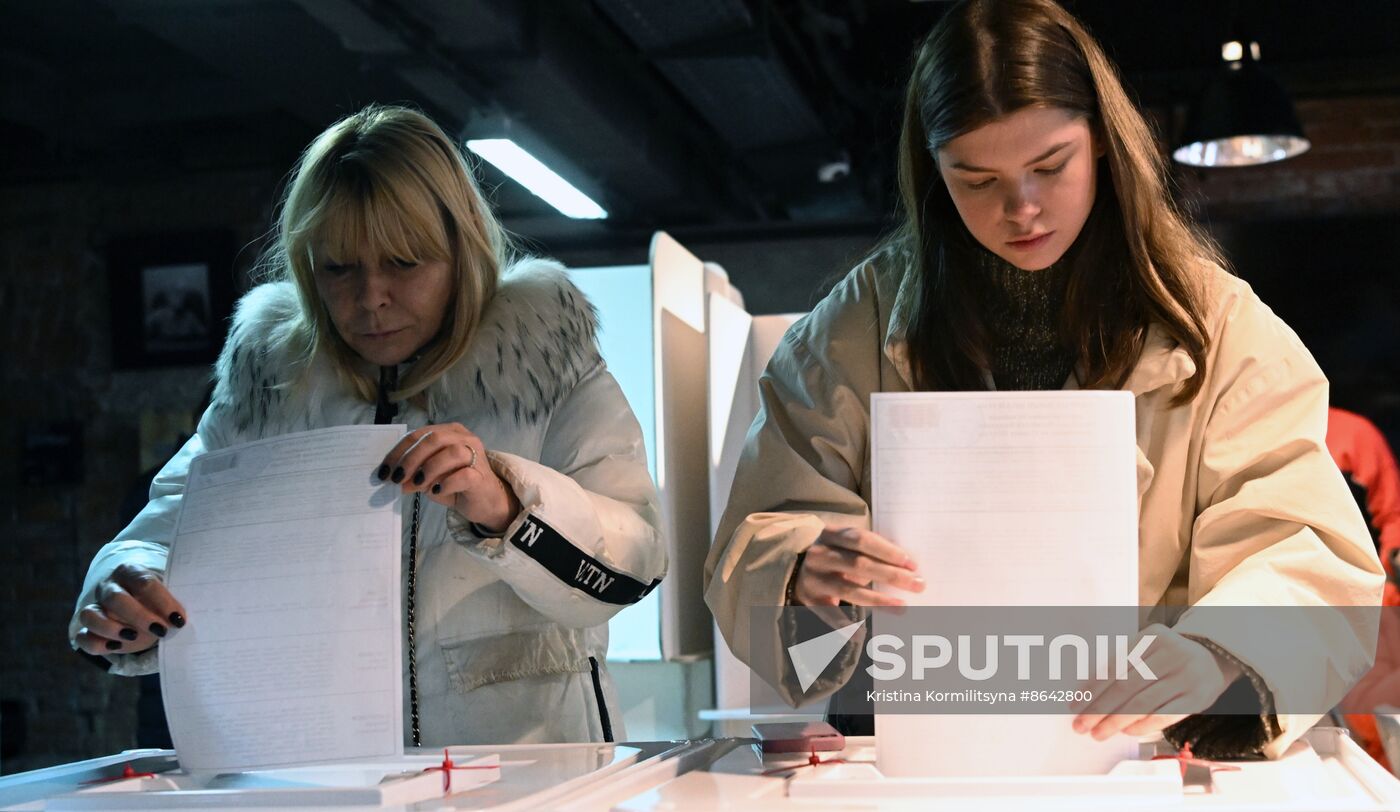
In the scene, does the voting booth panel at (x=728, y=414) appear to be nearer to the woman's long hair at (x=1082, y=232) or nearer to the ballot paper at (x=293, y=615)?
the woman's long hair at (x=1082, y=232)

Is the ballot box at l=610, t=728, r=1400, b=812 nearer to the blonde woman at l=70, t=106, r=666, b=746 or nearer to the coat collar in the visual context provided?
the coat collar

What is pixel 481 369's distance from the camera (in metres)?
1.79

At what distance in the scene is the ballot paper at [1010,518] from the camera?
1.16m

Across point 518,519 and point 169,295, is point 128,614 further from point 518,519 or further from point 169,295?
point 169,295

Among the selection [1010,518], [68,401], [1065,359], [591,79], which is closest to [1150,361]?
[1065,359]

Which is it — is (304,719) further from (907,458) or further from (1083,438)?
(1083,438)

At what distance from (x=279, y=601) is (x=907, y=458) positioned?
575 mm

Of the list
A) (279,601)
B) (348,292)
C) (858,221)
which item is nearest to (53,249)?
(858,221)

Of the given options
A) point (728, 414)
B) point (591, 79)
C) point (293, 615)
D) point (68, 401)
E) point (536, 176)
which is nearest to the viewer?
point (293, 615)

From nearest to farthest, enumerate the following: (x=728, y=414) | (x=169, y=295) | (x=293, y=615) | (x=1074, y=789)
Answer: (x=1074, y=789), (x=293, y=615), (x=728, y=414), (x=169, y=295)

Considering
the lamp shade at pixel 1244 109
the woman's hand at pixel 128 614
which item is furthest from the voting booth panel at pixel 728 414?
the lamp shade at pixel 1244 109

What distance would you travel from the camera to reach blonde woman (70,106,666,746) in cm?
166

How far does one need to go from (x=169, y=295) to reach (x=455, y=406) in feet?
19.6

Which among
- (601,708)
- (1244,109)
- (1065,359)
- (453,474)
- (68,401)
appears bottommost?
(601,708)
